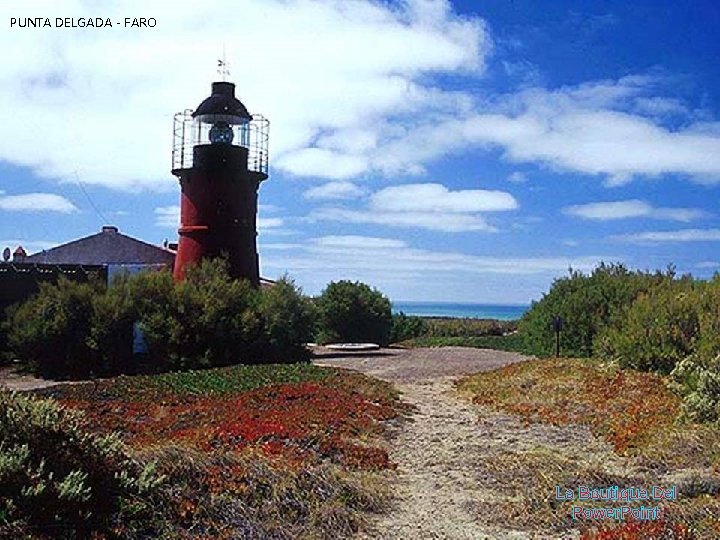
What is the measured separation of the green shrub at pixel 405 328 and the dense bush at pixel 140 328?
1514 centimetres

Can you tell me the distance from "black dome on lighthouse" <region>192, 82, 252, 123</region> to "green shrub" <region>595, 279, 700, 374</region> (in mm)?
13090

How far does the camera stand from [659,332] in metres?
17.4

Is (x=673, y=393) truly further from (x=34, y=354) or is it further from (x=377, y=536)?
(x=34, y=354)

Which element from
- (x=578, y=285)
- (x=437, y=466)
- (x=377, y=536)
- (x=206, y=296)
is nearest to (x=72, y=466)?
(x=377, y=536)

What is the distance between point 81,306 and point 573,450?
16.6 meters

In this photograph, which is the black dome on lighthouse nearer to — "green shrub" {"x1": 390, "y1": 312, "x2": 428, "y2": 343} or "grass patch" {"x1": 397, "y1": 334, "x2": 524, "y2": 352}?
"grass patch" {"x1": 397, "y1": 334, "x2": 524, "y2": 352}

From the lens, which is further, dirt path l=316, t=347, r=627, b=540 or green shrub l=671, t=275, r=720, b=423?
green shrub l=671, t=275, r=720, b=423

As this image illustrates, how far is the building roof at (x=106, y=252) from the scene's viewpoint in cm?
3127

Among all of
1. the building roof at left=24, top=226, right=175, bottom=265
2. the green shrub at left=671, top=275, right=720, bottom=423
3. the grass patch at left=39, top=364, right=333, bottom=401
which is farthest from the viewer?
the building roof at left=24, top=226, right=175, bottom=265

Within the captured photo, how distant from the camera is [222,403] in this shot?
45.5 feet

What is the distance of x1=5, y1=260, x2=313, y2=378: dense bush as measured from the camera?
2270 centimetres

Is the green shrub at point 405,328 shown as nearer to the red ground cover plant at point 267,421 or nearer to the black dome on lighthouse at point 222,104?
the black dome on lighthouse at point 222,104

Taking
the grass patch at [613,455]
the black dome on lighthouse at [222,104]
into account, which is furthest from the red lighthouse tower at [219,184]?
the grass patch at [613,455]

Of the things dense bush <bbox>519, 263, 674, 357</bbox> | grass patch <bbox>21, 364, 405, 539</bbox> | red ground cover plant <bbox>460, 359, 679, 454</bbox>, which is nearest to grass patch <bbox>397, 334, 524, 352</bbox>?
dense bush <bbox>519, 263, 674, 357</bbox>
